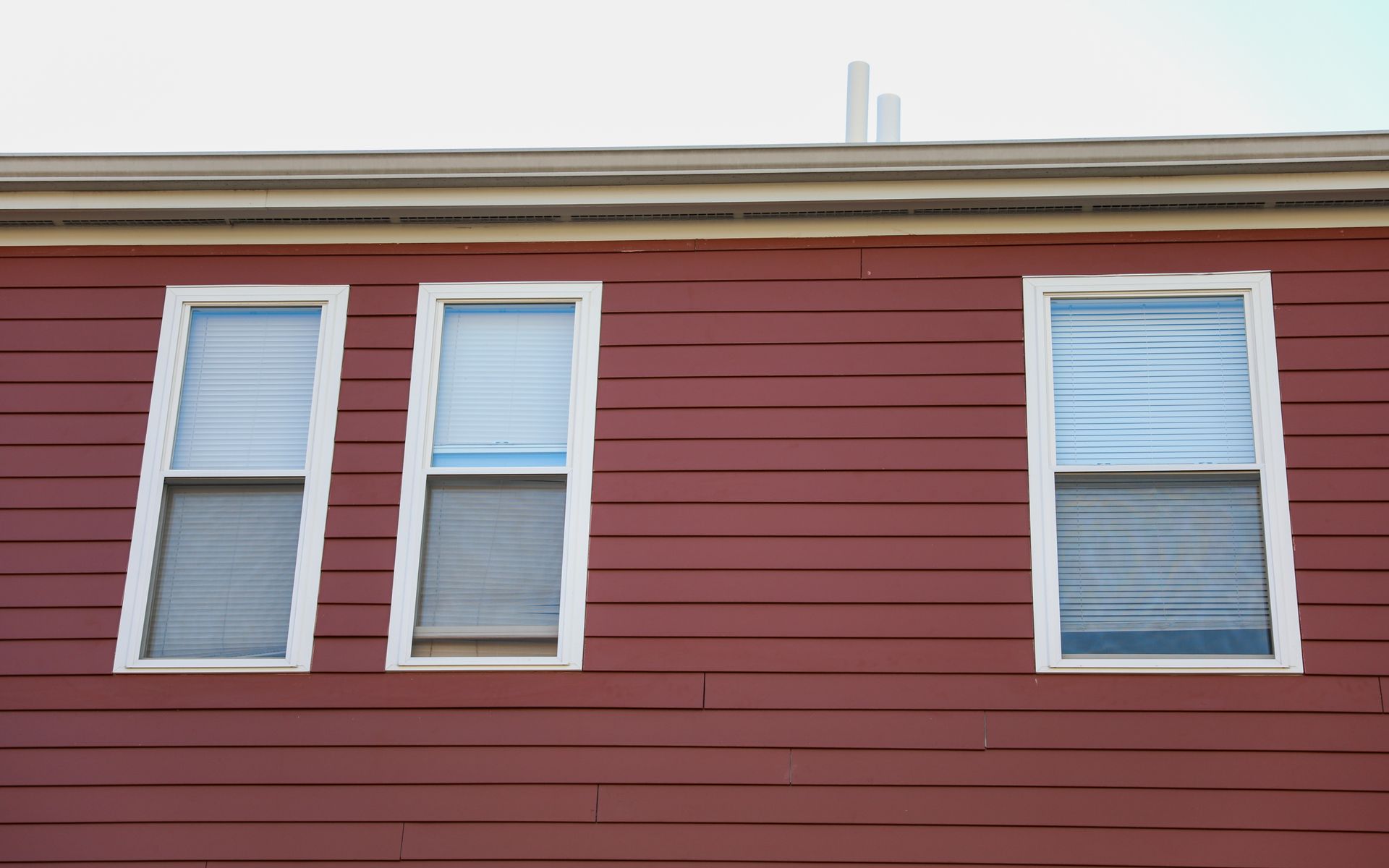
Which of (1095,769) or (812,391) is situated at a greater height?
(812,391)

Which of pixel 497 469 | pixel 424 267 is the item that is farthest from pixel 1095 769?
pixel 424 267

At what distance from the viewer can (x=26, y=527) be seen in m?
5.38

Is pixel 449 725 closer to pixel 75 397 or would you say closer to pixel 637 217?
pixel 75 397

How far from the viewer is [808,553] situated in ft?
17.1

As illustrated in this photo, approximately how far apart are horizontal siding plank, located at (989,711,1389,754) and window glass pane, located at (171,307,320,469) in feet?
10.1

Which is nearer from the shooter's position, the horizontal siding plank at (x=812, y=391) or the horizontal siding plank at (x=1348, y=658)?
the horizontal siding plank at (x=1348, y=658)

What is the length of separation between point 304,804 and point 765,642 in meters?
1.86

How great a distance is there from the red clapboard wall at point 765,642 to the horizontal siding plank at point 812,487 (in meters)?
0.01

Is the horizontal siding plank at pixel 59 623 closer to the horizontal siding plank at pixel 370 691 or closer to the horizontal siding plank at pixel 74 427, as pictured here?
the horizontal siding plank at pixel 370 691

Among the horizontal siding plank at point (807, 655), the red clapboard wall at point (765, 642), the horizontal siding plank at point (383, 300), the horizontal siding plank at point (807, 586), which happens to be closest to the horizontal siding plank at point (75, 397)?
the red clapboard wall at point (765, 642)

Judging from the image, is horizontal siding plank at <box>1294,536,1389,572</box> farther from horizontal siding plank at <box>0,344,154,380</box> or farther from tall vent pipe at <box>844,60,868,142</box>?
horizontal siding plank at <box>0,344,154,380</box>

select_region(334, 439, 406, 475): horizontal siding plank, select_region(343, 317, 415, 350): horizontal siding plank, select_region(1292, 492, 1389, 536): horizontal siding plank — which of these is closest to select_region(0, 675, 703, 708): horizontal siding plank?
select_region(334, 439, 406, 475): horizontal siding plank

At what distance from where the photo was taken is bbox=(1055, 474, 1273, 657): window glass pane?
5078mm

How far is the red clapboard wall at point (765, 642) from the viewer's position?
492 cm
